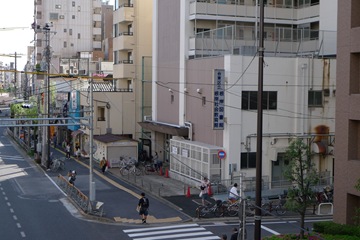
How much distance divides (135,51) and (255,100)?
20586mm

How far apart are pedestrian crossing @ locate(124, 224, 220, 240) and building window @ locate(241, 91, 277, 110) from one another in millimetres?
9797

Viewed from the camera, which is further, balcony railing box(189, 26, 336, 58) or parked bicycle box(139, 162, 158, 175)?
parked bicycle box(139, 162, 158, 175)

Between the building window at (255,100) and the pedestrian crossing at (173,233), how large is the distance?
386 inches

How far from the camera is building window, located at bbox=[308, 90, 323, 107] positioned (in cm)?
3462

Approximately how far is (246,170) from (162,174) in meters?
8.92

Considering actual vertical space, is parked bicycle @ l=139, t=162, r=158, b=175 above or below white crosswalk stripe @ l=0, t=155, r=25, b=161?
above

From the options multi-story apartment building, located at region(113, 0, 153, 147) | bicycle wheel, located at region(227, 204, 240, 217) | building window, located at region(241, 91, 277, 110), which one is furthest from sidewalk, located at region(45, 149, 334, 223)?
multi-story apartment building, located at region(113, 0, 153, 147)

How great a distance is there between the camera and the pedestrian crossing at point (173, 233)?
76.0 feet

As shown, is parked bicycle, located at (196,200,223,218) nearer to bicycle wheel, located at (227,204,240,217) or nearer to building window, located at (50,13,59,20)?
bicycle wheel, located at (227,204,240,217)

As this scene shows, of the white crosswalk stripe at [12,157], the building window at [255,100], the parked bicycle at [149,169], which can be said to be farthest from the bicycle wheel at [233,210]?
the white crosswalk stripe at [12,157]

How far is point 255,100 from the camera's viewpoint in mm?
33188

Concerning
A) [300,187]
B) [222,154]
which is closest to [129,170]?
[222,154]

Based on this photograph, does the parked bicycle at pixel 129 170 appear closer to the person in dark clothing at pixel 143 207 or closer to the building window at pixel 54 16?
the person in dark clothing at pixel 143 207

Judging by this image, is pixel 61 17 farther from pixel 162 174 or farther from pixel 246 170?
pixel 246 170
